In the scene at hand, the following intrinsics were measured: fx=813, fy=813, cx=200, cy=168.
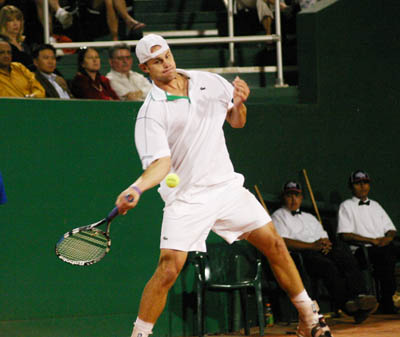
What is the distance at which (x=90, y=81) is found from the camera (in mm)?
8359

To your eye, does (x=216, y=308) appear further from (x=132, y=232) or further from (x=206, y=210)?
(x=206, y=210)

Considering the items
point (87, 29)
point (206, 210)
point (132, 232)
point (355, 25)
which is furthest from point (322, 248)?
point (87, 29)

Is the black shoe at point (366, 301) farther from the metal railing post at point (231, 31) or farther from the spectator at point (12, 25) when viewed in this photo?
the spectator at point (12, 25)

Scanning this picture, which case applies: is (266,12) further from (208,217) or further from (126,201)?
(126,201)

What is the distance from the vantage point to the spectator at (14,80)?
777 centimetres

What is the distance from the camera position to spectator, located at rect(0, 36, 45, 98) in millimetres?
7770

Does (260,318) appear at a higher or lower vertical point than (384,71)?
lower

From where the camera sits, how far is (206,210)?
17.9 feet

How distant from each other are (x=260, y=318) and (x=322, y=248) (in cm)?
119

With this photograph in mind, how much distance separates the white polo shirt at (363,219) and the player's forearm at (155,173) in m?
4.13

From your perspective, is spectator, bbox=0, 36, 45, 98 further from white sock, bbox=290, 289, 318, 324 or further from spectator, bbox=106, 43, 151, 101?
white sock, bbox=290, 289, 318, 324

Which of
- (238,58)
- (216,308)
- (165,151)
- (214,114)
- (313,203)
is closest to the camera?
(165,151)

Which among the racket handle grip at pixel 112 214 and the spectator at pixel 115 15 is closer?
the racket handle grip at pixel 112 214

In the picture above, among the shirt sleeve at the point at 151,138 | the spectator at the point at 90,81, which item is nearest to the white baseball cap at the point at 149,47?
the shirt sleeve at the point at 151,138
